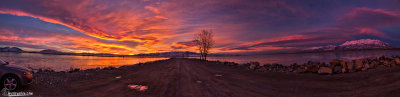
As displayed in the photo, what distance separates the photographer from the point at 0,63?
7863mm

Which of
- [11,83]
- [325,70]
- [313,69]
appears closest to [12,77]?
[11,83]

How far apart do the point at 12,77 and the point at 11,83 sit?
0.28 meters

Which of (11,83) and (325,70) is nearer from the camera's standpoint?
(11,83)

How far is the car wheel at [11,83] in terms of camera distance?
7.41m

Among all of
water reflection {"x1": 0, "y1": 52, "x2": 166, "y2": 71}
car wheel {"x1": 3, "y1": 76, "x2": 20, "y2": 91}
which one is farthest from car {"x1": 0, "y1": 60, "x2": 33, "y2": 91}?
water reflection {"x1": 0, "y1": 52, "x2": 166, "y2": 71}

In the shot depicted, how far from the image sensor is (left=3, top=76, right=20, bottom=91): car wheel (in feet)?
24.3

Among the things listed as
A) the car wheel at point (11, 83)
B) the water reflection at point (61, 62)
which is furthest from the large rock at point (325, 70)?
the water reflection at point (61, 62)

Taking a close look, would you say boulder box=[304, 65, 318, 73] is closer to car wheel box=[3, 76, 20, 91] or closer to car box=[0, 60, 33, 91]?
car box=[0, 60, 33, 91]

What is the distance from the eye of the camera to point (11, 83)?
24.6 feet

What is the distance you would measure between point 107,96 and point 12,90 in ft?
15.2

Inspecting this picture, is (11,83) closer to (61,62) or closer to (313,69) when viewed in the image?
(313,69)

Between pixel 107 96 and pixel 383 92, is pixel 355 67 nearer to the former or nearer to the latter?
pixel 383 92

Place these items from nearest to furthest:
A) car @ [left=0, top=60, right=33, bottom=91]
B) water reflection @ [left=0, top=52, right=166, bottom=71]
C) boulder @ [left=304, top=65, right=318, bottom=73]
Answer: car @ [left=0, top=60, right=33, bottom=91] < boulder @ [left=304, top=65, right=318, bottom=73] < water reflection @ [left=0, top=52, right=166, bottom=71]

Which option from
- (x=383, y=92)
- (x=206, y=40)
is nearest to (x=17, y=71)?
(x=383, y=92)
